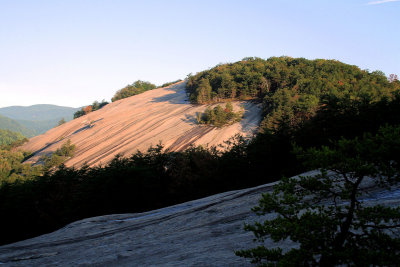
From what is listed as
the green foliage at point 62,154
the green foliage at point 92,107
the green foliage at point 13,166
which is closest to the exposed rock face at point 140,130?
the green foliage at point 62,154

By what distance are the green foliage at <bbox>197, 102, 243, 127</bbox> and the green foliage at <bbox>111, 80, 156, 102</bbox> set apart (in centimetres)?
7592

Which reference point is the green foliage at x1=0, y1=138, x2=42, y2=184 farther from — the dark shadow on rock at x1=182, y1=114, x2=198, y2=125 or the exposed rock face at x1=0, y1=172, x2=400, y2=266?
the exposed rock face at x1=0, y1=172, x2=400, y2=266

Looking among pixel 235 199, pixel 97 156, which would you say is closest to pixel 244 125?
pixel 97 156

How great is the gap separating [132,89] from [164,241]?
13152cm

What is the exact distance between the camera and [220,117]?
6181 cm

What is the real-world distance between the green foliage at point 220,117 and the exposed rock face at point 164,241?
45.0m

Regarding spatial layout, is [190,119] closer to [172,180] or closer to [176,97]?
[176,97]

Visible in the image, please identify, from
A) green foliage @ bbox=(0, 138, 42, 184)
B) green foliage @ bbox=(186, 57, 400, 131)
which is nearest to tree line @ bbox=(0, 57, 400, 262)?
green foliage @ bbox=(186, 57, 400, 131)

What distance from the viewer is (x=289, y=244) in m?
9.02

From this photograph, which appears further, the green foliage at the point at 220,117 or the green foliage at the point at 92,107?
the green foliage at the point at 92,107

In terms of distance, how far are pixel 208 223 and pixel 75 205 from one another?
61.4 feet

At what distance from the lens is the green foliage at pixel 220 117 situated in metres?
Answer: 62.1

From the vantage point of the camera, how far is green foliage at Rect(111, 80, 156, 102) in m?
133

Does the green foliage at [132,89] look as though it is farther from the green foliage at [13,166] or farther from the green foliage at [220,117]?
the green foliage at [220,117]
